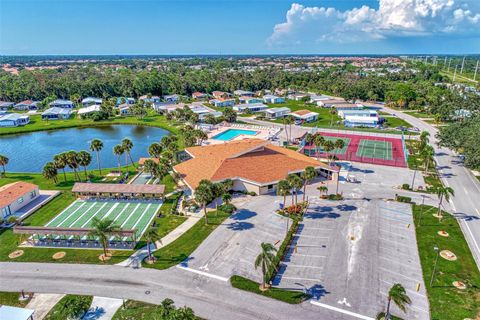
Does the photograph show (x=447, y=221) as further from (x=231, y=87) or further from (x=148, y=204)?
(x=231, y=87)

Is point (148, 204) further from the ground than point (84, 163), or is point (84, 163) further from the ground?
point (84, 163)

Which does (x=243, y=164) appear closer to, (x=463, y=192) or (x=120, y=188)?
(x=120, y=188)

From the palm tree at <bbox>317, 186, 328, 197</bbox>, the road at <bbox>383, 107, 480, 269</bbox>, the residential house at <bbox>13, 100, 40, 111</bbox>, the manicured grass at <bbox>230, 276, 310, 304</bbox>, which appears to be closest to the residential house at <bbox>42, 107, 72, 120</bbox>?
the residential house at <bbox>13, 100, 40, 111</bbox>

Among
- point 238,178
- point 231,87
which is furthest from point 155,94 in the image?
point 238,178

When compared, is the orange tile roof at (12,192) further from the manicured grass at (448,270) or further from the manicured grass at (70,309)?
the manicured grass at (448,270)

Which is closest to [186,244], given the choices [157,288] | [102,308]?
[157,288]

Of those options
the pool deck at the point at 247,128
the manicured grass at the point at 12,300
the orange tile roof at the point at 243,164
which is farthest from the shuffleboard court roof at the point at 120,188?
the pool deck at the point at 247,128
